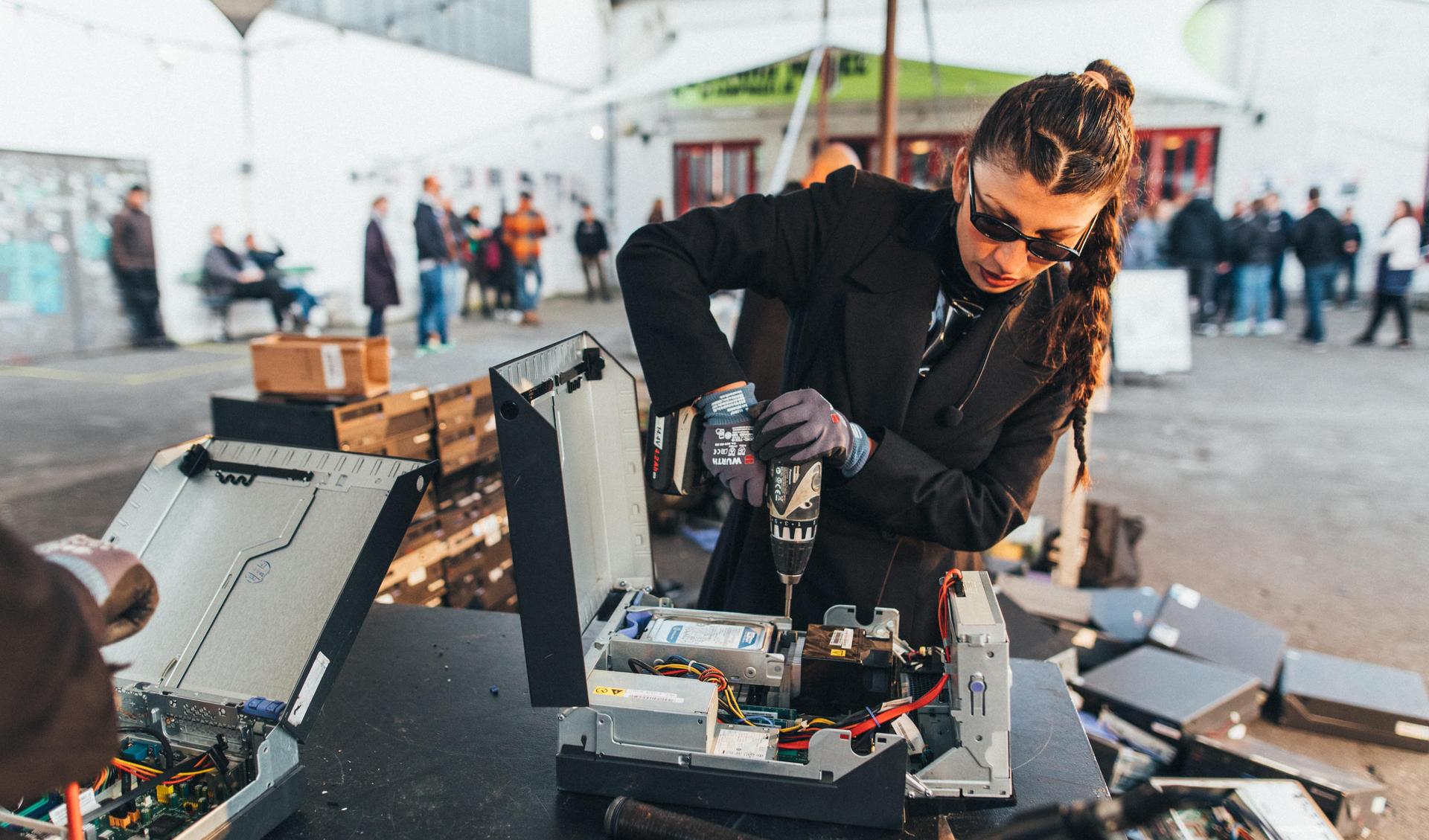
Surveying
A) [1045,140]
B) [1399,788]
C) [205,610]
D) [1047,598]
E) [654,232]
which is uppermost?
[1045,140]

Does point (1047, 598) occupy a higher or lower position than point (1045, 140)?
lower

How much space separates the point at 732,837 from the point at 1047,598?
2.57 metres

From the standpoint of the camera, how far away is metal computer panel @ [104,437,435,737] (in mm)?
989

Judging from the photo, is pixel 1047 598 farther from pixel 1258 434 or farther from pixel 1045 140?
pixel 1258 434

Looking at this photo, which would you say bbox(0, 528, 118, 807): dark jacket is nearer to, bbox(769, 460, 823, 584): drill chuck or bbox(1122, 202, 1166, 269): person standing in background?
bbox(769, 460, 823, 584): drill chuck

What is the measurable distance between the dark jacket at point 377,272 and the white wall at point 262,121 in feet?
9.50

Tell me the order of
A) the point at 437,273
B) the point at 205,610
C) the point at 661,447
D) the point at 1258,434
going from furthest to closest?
1. the point at 437,273
2. the point at 1258,434
3. the point at 661,447
4. the point at 205,610

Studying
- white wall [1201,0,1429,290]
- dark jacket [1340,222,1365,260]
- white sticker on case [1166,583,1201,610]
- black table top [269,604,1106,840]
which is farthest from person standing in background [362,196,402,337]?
white wall [1201,0,1429,290]

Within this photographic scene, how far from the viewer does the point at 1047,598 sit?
10.3 ft

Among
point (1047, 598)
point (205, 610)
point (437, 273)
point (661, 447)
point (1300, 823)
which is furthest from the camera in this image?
point (437, 273)

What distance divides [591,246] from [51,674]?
1443 cm

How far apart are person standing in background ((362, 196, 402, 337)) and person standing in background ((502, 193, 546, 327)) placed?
3049mm

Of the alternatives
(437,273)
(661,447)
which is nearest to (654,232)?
(661,447)

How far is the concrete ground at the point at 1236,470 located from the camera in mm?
3492
